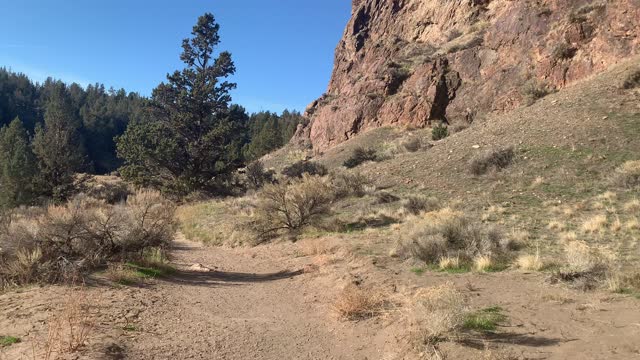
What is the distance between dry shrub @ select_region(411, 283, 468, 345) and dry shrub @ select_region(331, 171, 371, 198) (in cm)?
1372

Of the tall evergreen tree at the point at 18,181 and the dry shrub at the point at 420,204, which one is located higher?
the tall evergreen tree at the point at 18,181

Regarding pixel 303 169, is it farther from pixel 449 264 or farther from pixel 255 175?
pixel 449 264

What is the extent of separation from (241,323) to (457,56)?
35183 mm

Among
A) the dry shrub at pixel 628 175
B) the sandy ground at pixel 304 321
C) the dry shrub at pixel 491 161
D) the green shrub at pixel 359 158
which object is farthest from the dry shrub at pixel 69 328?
the green shrub at pixel 359 158

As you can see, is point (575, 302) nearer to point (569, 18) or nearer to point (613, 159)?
point (613, 159)

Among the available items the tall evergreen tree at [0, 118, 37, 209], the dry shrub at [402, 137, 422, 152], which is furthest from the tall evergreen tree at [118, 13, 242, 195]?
the dry shrub at [402, 137, 422, 152]

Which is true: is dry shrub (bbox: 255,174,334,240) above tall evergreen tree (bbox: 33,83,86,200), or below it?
below

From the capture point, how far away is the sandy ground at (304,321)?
5648 mm

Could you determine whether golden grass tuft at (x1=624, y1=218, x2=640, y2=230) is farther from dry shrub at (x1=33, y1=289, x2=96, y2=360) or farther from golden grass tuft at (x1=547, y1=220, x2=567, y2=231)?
dry shrub at (x1=33, y1=289, x2=96, y2=360)

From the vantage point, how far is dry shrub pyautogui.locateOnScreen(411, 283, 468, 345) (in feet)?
19.3

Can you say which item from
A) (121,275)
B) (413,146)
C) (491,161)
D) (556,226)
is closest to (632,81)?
(491,161)

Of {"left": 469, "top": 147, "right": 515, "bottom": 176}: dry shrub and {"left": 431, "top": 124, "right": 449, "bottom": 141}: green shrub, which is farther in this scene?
{"left": 431, "top": 124, "right": 449, "bottom": 141}: green shrub

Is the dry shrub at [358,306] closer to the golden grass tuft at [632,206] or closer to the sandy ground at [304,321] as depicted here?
the sandy ground at [304,321]

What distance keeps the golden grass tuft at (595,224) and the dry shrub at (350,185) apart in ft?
32.5
